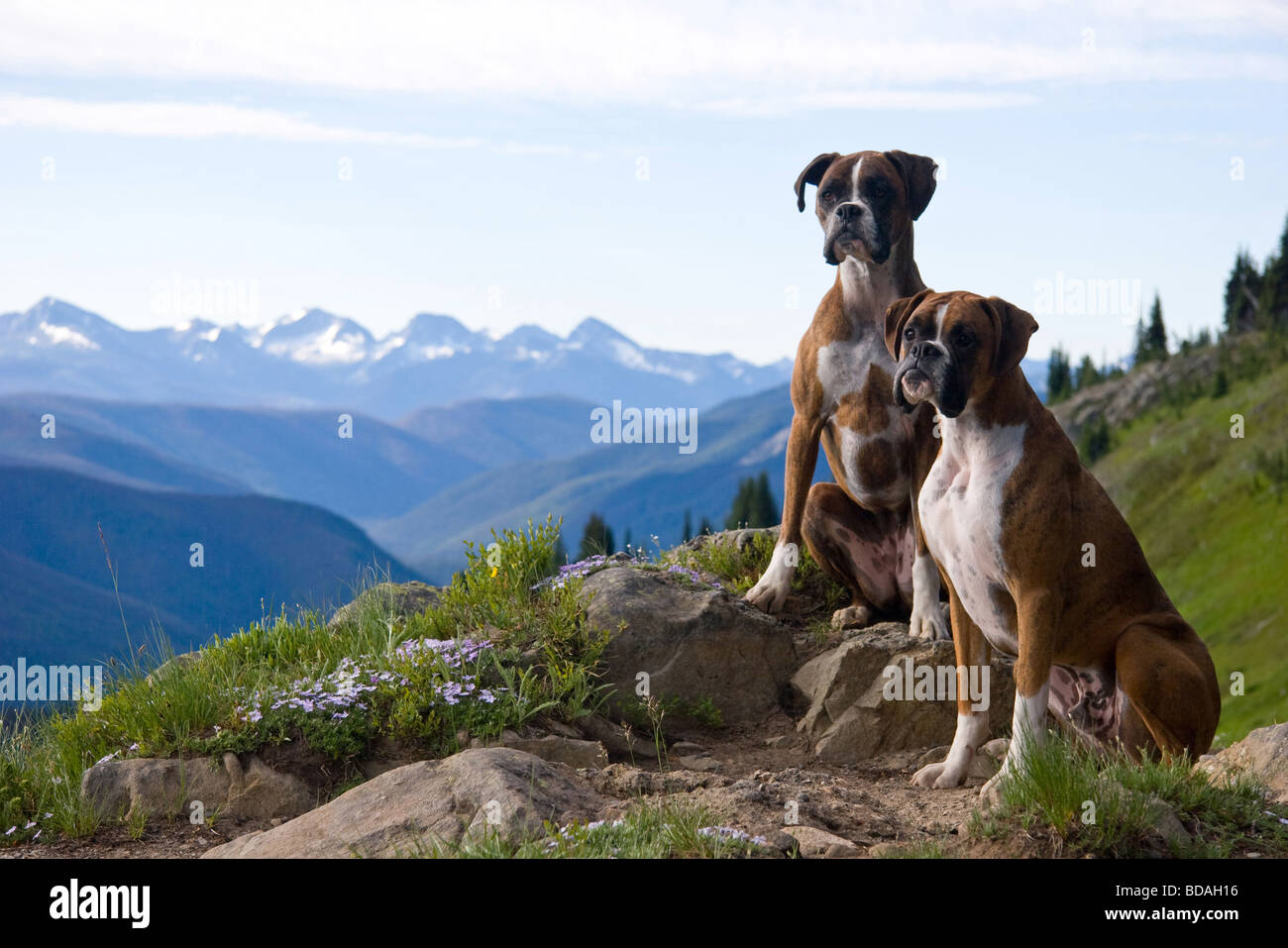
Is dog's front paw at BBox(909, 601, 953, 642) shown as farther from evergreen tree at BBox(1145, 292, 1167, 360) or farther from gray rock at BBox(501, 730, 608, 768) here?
evergreen tree at BBox(1145, 292, 1167, 360)

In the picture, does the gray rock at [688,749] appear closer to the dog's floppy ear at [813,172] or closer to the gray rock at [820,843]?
the gray rock at [820,843]

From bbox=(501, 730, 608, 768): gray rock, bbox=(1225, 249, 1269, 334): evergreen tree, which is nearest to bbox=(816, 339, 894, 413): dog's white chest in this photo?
bbox=(501, 730, 608, 768): gray rock

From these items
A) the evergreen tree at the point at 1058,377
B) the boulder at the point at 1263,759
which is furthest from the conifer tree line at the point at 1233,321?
the boulder at the point at 1263,759

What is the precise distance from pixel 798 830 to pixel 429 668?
320 cm

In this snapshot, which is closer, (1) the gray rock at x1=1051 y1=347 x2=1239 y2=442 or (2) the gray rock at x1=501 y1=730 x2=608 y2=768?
(2) the gray rock at x1=501 y1=730 x2=608 y2=768

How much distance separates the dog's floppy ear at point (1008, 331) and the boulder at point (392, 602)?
195 inches

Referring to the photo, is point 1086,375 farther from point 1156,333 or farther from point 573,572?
point 573,572

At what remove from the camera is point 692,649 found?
9094 mm

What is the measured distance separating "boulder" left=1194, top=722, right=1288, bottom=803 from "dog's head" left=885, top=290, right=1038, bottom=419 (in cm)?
287

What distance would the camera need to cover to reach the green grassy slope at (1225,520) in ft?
162

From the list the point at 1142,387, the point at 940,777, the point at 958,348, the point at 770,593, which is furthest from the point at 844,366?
the point at 1142,387

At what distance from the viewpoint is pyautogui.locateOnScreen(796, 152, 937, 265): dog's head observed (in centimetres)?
809

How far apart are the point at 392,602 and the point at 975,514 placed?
16.2 ft
